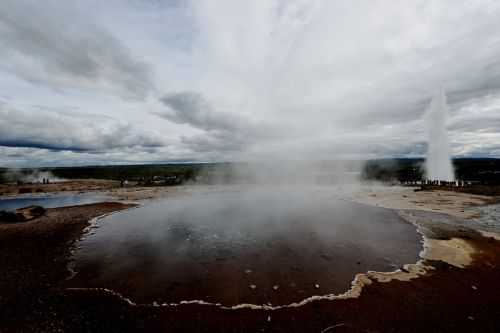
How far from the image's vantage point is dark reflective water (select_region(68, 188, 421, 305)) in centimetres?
713

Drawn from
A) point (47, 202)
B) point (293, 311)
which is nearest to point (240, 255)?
point (293, 311)

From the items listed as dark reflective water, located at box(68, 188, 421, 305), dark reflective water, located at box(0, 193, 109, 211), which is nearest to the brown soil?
dark reflective water, located at box(68, 188, 421, 305)

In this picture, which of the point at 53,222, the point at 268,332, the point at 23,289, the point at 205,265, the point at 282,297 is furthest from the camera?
the point at 53,222

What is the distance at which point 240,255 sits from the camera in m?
9.73

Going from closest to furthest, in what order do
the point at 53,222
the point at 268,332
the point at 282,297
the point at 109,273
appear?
the point at 268,332 → the point at 282,297 → the point at 109,273 → the point at 53,222

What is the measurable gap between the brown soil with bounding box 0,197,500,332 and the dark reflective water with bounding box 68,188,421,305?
61 cm

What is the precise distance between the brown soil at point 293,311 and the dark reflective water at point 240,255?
1.99 feet

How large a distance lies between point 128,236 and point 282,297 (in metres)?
9.72

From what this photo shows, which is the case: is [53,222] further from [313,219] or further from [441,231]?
[441,231]

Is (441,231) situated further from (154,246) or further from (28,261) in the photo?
(28,261)

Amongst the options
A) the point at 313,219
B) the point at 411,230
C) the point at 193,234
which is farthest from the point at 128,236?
the point at 411,230

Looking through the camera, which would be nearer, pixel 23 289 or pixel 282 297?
pixel 282 297

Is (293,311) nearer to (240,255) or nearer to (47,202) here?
(240,255)

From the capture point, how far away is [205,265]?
29.0ft
